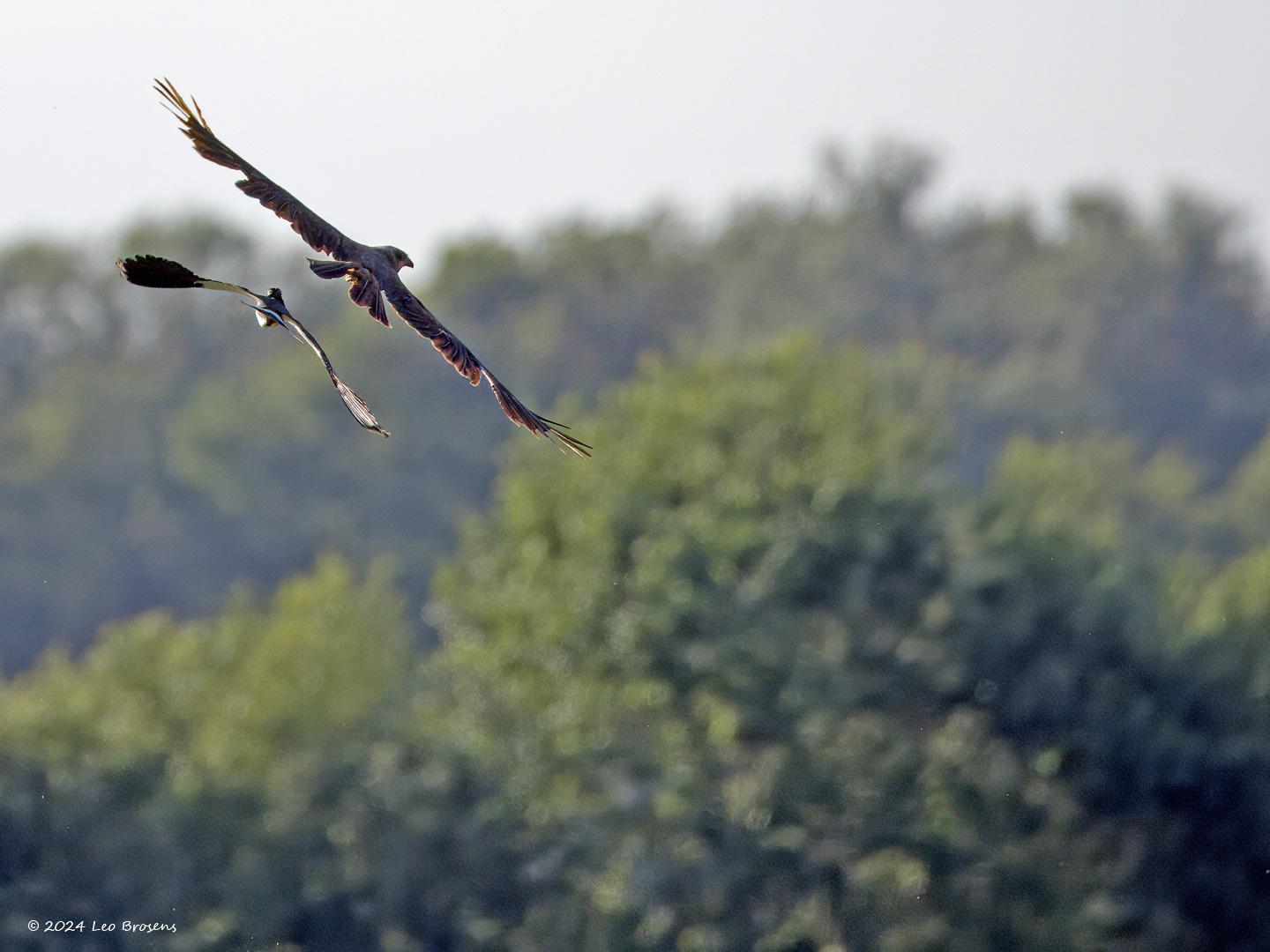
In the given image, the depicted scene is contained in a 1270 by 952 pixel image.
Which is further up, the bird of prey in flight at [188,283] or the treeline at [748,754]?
the treeline at [748,754]

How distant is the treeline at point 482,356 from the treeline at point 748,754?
28476 mm

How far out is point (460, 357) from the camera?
873 centimetres

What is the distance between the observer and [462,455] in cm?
6900

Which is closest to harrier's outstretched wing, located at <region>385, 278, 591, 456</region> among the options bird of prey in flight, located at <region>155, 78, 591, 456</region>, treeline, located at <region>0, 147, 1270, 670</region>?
bird of prey in flight, located at <region>155, 78, 591, 456</region>

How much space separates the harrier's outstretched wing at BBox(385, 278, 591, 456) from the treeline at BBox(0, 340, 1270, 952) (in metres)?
15.5

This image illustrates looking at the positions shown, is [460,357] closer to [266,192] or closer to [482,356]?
[266,192]

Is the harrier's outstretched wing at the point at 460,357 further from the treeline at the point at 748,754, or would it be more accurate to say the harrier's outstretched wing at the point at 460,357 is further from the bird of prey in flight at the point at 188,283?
the treeline at the point at 748,754

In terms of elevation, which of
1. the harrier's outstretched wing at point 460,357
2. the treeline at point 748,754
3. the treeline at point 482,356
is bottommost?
the harrier's outstretched wing at point 460,357

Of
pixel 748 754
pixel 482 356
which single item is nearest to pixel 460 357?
pixel 748 754

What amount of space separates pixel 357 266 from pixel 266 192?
474 mm

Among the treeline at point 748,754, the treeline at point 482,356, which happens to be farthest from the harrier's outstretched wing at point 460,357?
the treeline at point 482,356

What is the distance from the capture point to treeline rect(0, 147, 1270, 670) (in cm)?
6825

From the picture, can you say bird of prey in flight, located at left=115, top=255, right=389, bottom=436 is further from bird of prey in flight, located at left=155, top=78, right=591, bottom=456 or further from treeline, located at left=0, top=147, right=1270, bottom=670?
treeline, located at left=0, top=147, right=1270, bottom=670

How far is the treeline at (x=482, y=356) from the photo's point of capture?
6825 centimetres
